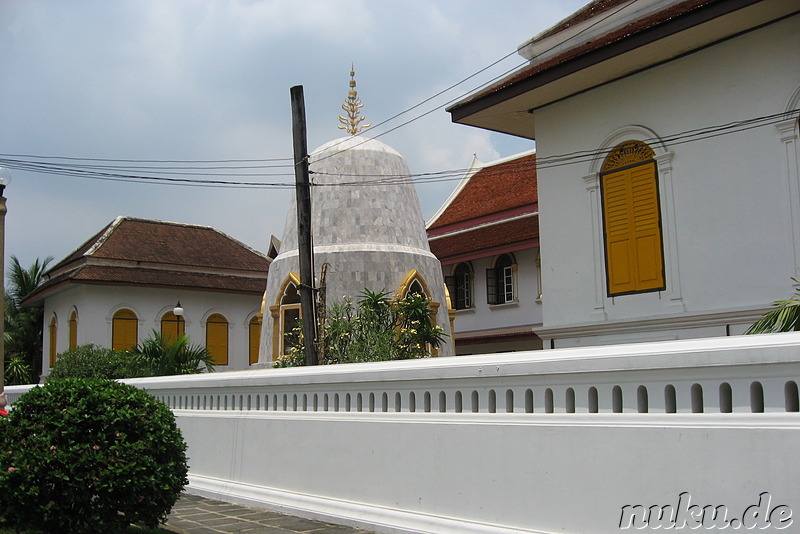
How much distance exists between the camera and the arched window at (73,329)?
29.2m

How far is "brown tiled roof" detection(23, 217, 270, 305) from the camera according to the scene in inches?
1158

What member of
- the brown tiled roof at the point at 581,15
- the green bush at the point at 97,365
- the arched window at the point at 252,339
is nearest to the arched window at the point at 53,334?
the arched window at the point at 252,339

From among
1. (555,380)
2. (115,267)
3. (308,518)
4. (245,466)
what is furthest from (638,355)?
(115,267)

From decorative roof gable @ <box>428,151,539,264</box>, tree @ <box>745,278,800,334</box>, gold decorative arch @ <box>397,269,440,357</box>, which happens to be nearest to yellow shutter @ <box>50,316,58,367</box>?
decorative roof gable @ <box>428,151,539,264</box>

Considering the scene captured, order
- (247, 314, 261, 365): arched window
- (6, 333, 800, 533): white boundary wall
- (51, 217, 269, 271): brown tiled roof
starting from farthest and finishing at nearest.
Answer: (247, 314, 261, 365): arched window
(51, 217, 269, 271): brown tiled roof
(6, 333, 800, 533): white boundary wall

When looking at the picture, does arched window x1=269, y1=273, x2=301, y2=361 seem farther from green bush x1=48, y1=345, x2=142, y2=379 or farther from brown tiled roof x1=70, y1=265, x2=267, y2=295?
brown tiled roof x1=70, y1=265, x2=267, y2=295

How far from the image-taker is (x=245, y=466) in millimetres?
9570

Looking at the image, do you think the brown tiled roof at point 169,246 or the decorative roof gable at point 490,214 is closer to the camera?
the decorative roof gable at point 490,214

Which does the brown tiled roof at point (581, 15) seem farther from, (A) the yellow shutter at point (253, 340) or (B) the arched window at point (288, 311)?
(A) the yellow shutter at point (253, 340)

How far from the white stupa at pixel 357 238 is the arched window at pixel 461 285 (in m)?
6.46

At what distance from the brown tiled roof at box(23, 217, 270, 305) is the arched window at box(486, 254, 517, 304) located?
34.3 ft

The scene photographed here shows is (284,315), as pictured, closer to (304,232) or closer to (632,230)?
(304,232)

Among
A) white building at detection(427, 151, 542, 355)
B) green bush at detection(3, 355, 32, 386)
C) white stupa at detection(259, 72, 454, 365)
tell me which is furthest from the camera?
green bush at detection(3, 355, 32, 386)

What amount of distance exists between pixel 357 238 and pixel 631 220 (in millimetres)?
8599
